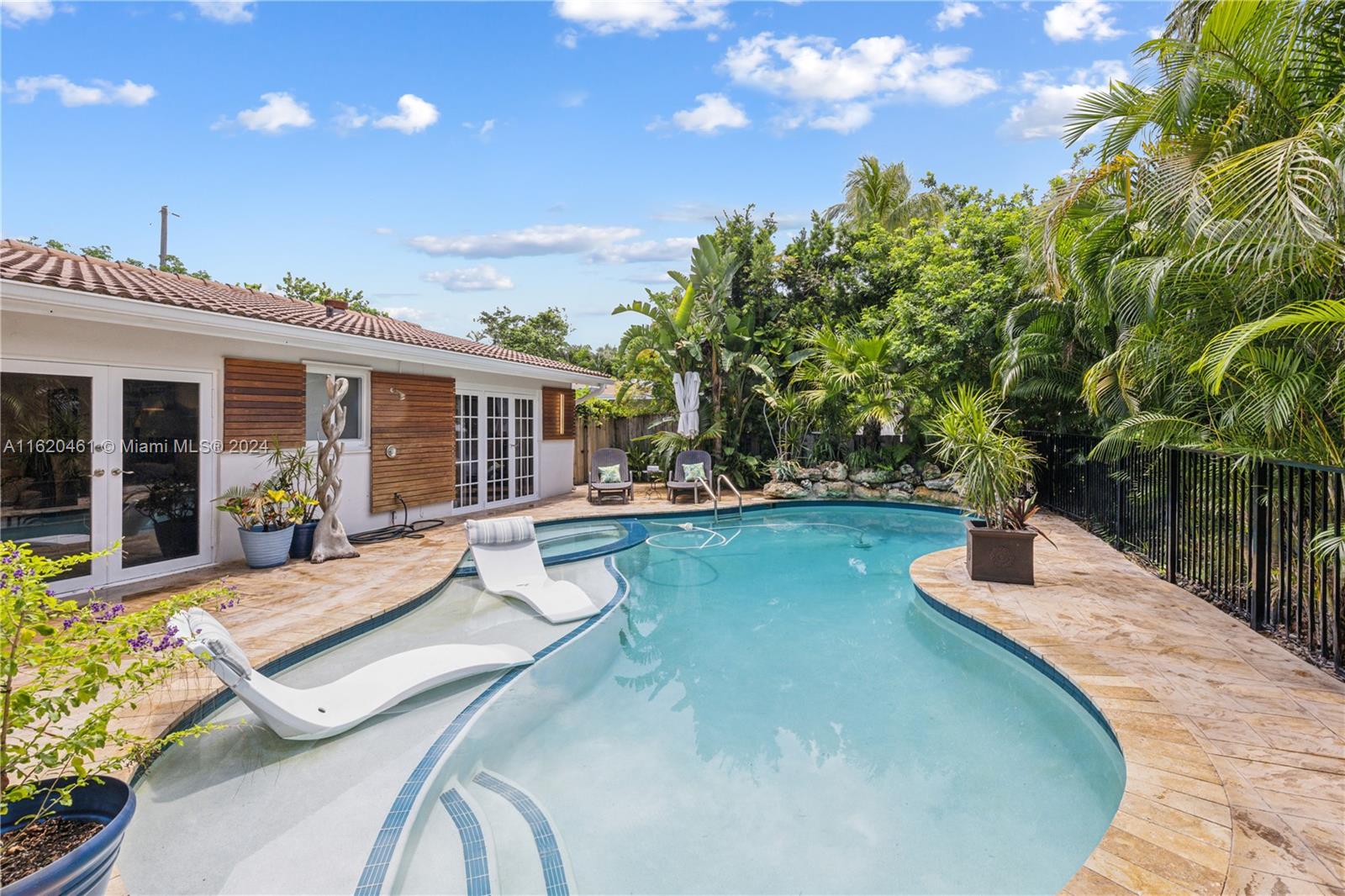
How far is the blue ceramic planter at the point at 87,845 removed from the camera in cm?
180

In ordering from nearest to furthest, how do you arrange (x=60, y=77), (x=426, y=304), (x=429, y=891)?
(x=429, y=891) → (x=60, y=77) → (x=426, y=304)

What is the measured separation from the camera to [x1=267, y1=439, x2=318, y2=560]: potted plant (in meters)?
8.02

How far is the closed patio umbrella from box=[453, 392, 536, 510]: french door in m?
3.17

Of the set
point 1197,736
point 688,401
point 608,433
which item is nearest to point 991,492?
point 1197,736

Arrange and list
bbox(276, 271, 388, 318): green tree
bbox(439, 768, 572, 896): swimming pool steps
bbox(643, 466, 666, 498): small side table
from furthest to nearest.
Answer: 1. bbox(276, 271, 388, 318): green tree
2. bbox(643, 466, 666, 498): small side table
3. bbox(439, 768, 572, 896): swimming pool steps

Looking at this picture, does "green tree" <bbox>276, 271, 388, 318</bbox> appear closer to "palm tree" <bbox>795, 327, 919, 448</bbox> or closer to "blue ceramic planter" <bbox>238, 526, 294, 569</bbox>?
"palm tree" <bbox>795, 327, 919, 448</bbox>

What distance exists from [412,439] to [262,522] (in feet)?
10.4

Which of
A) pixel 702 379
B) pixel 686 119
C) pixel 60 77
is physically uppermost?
pixel 686 119

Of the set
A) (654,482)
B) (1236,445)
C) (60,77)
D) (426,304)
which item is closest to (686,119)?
(654,482)

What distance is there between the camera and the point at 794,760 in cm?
409

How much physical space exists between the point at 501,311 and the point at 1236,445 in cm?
3831

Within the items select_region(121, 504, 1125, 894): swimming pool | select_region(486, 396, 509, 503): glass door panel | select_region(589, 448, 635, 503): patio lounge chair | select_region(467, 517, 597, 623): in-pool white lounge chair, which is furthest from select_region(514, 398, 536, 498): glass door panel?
select_region(121, 504, 1125, 894): swimming pool

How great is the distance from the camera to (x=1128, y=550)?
324 inches

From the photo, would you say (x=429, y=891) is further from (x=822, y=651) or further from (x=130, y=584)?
(x=130, y=584)
